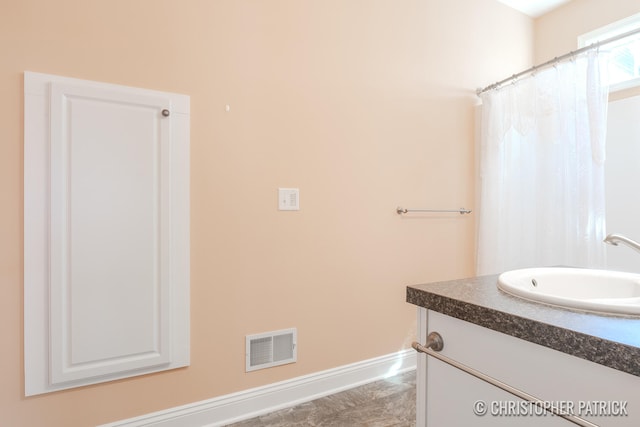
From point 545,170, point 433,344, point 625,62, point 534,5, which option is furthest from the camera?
point 534,5

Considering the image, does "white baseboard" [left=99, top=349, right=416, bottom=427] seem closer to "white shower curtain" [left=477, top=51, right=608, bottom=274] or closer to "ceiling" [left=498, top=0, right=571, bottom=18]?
"white shower curtain" [left=477, top=51, right=608, bottom=274]

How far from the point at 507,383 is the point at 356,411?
4.14 feet

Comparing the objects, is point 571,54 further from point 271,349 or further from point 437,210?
point 271,349

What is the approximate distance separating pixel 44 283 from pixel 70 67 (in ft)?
2.77

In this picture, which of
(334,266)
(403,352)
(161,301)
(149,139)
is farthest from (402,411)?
(149,139)

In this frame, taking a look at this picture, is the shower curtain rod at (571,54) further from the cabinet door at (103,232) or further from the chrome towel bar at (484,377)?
the cabinet door at (103,232)

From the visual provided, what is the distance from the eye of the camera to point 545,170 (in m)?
2.12

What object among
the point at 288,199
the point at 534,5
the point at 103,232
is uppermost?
the point at 534,5

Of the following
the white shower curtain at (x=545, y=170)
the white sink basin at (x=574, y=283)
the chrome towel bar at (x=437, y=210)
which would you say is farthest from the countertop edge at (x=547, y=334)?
the white shower curtain at (x=545, y=170)

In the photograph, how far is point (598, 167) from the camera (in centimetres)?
189

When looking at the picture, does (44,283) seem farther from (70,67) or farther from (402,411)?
(402,411)

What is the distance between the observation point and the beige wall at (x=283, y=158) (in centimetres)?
137

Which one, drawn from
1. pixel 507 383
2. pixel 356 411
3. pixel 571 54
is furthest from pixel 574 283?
pixel 571 54

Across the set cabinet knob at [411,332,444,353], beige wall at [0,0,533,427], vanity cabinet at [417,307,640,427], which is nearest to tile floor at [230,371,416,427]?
beige wall at [0,0,533,427]
